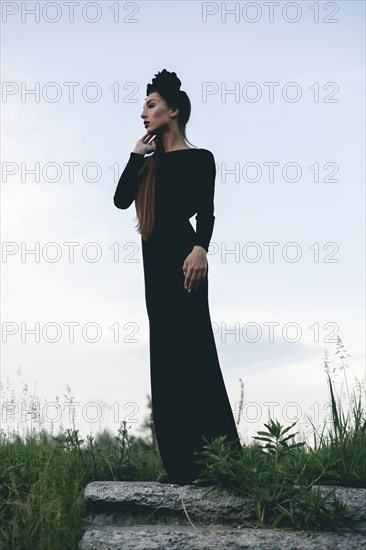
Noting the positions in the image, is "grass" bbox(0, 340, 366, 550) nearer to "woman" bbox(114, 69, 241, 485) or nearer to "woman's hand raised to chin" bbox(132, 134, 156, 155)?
"woman" bbox(114, 69, 241, 485)

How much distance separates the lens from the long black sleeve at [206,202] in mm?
4562

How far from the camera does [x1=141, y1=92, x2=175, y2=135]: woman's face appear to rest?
4.80 metres

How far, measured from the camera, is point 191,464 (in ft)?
14.9

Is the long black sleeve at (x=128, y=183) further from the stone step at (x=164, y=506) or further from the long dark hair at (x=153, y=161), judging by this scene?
the stone step at (x=164, y=506)

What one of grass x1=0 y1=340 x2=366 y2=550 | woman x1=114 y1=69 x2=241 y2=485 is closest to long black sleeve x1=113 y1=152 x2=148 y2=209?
woman x1=114 y1=69 x2=241 y2=485

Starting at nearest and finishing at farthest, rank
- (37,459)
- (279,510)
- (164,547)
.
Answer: (164,547), (279,510), (37,459)

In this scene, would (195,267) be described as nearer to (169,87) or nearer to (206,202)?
(206,202)

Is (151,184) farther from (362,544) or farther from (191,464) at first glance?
(362,544)

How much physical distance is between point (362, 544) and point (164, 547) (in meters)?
1.11

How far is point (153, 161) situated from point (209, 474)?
213 cm

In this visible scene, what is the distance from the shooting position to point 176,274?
464cm

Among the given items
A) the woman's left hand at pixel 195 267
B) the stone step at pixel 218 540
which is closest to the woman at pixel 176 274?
the woman's left hand at pixel 195 267

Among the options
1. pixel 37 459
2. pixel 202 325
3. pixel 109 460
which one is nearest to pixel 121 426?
pixel 109 460

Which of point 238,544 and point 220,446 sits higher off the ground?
point 220,446
